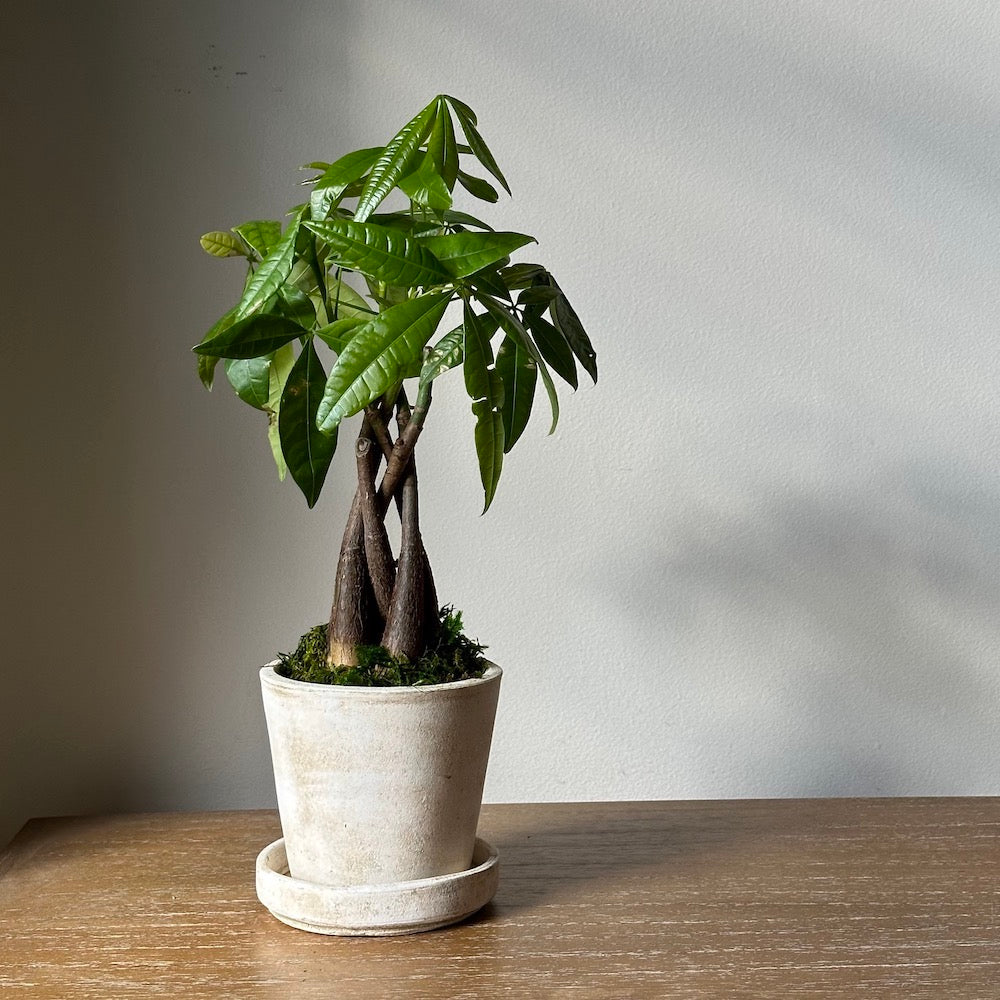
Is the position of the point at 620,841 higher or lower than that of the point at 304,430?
lower

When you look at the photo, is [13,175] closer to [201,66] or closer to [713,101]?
[201,66]

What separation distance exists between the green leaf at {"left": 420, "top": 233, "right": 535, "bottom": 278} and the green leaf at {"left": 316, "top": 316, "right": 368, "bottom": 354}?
7cm

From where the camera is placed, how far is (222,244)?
83 centimetres

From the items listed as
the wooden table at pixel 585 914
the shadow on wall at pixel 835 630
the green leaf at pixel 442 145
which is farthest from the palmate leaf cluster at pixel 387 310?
the shadow on wall at pixel 835 630

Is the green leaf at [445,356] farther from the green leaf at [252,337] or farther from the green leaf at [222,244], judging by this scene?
Result: the green leaf at [222,244]

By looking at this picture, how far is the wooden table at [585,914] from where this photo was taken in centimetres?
69

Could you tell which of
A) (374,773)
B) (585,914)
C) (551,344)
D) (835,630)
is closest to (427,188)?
(551,344)

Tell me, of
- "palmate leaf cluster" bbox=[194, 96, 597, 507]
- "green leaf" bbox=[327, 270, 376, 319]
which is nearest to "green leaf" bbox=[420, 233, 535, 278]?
"palmate leaf cluster" bbox=[194, 96, 597, 507]

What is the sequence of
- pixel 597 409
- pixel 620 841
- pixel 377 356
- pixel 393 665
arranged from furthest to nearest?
pixel 597 409, pixel 620 841, pixel 393 665, pixel 377 356

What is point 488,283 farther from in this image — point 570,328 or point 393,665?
point 393,665

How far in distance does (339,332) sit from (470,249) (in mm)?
103

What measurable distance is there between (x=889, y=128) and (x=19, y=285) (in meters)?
0.94

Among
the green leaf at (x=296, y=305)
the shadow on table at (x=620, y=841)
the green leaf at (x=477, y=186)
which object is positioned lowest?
the shadow on table at (x=620, y=841)

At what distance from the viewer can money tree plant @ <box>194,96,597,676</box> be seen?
27.0 inches
